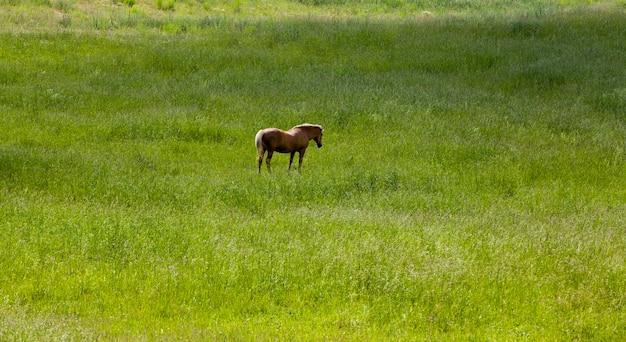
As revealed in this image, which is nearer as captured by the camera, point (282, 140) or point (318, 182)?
point (318, 182)

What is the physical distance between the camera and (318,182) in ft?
47.1

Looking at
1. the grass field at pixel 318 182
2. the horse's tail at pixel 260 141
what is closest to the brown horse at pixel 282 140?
the horse's tail at pixel 260 141

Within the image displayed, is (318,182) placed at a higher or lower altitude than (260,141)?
lower

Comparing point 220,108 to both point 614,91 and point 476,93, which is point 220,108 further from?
point 614,91

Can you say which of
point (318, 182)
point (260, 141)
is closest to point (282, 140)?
point (260, 141)

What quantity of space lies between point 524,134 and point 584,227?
787cm

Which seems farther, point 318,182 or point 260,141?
point 260,141

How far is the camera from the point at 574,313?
828cm

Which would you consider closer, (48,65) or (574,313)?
(574,313)

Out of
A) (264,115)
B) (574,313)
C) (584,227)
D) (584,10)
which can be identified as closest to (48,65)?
(264,115)

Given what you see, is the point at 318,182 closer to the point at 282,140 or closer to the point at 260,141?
the point at 282,140

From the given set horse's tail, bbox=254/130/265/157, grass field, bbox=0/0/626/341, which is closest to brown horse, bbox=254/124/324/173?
horse's tail, bbox=254/130/265/157

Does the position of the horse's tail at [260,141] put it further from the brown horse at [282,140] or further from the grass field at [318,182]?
the grass field at [318,182]

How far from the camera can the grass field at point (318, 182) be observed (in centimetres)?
809
